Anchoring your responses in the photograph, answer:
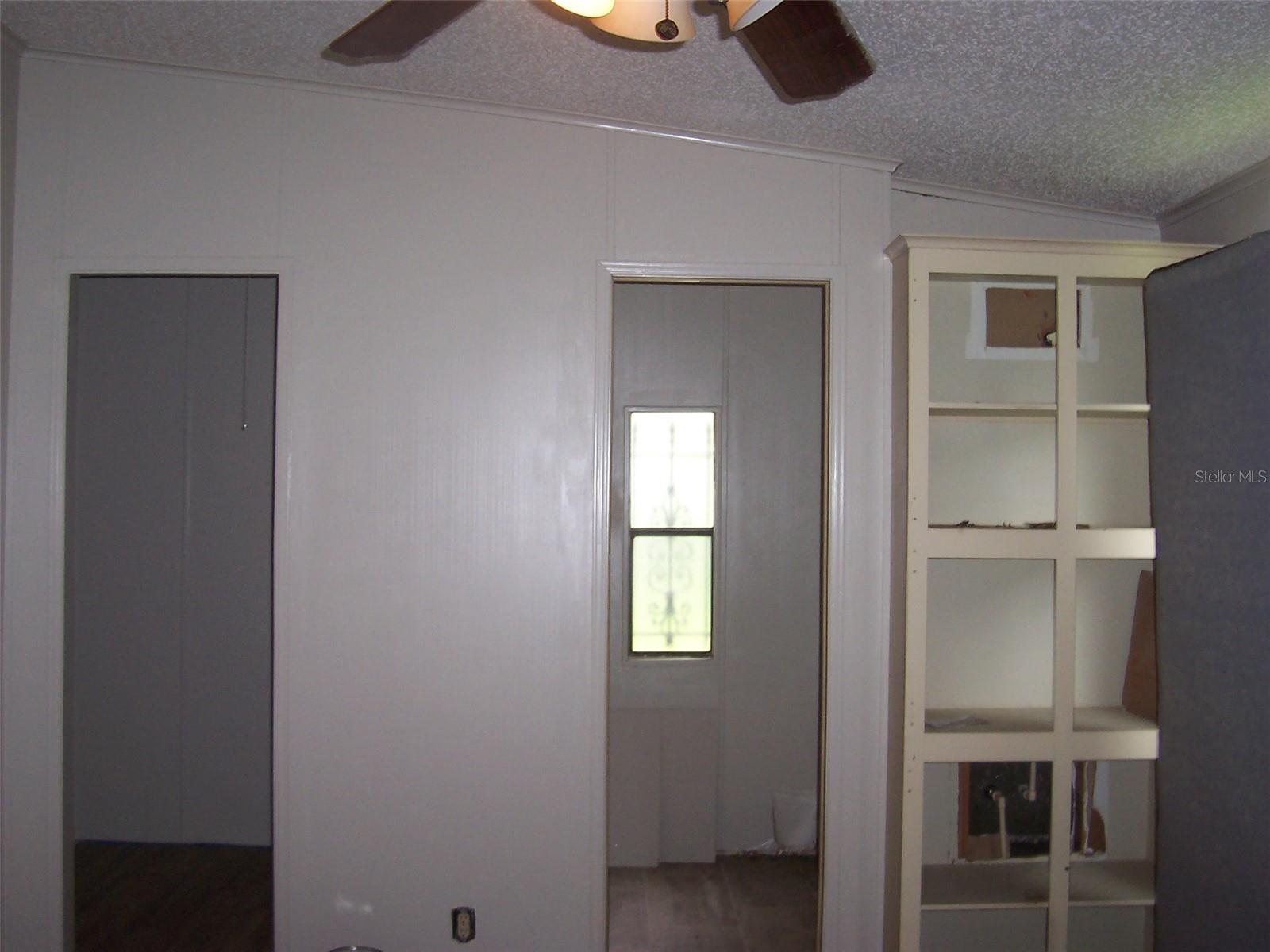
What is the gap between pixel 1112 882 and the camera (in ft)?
8.94

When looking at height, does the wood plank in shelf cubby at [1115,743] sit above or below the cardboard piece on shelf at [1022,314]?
below

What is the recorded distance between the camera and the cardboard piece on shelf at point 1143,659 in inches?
109

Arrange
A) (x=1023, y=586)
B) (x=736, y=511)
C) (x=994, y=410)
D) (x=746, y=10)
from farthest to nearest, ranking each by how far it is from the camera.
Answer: (x=736, y=511) → (x=1023, y=586) → (x=994, y=410) → (x=746, y=10)

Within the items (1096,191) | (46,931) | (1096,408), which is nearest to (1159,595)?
(1096,408)

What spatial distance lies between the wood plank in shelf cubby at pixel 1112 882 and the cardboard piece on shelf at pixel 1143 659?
509 mm

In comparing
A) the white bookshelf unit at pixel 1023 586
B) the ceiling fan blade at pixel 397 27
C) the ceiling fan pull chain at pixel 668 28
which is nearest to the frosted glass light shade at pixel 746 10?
the ceiling fan pull chain at pixel 668 28

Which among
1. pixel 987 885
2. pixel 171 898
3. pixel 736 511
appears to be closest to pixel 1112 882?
pixel 987 885

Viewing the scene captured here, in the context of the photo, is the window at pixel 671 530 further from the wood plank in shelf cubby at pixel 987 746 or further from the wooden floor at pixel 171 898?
the wooden floor at pixel 171 898

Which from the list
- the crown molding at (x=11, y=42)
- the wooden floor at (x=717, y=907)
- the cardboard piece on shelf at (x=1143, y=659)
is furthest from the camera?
the wooden floor at (x=717, y=907)

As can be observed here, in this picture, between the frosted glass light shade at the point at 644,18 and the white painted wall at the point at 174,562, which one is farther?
the white painted wall at the point at 174,562

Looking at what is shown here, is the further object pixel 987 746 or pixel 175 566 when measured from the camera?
pixel 175 566

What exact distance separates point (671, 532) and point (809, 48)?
2.74m

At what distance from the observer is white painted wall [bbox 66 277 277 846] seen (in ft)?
12.6

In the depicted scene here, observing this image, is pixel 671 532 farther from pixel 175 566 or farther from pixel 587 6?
pixel 587 6
